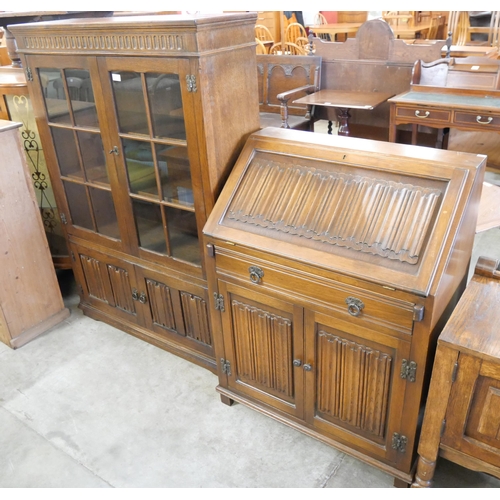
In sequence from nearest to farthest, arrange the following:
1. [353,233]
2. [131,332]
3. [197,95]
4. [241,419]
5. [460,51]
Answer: [353,233] < [197,95] < [241,419] < [131,332] < [460,51]

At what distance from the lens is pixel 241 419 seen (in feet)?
6.55

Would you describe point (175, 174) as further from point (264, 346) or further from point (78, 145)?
point (264, 346)

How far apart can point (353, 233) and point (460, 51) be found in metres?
4.18

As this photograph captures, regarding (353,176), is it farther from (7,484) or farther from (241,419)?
(7,484)

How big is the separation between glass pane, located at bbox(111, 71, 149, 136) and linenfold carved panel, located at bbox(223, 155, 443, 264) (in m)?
0.48

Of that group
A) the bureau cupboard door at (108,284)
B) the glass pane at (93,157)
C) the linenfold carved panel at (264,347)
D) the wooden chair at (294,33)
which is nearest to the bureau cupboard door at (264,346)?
the linenfold carved panel at (264,347)

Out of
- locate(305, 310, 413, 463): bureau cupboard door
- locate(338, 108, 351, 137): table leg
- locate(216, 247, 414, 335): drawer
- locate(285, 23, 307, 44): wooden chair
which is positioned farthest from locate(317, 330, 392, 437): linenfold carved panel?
locate(285, 23, 307, 44): wooden chair

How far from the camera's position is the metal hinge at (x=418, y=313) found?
4.32 ft

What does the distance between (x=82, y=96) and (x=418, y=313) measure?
1.54 m

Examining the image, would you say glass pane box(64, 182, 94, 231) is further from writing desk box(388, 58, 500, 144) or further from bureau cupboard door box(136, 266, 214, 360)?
writing desk box(388, 58, 500, 144)

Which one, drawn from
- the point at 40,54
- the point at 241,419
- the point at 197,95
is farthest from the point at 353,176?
the point at 40,54

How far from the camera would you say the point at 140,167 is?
1.98 m

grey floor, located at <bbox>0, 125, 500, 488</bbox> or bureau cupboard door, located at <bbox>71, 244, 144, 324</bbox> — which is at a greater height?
bureau cupboard door, located at <bbox>71, 244, 144, 324</bbox>

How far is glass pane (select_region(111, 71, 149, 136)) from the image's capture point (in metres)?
1.81
